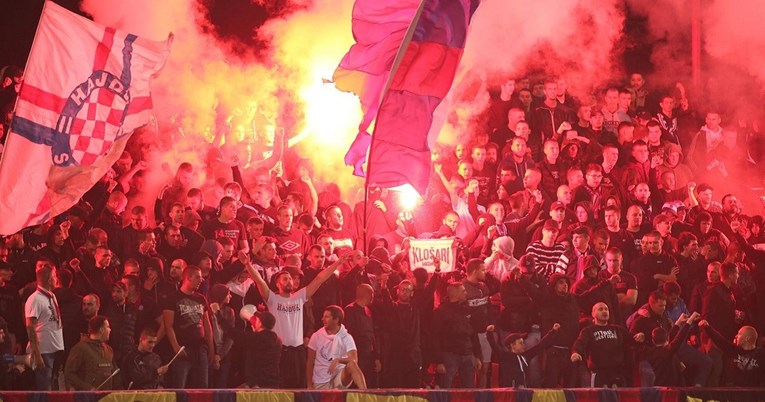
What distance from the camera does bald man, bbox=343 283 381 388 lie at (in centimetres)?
941

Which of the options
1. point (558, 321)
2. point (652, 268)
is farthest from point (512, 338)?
point (652, 268)

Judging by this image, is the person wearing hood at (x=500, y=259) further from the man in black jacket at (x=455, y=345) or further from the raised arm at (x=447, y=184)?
the man in black jacket at (x=455, y=345)

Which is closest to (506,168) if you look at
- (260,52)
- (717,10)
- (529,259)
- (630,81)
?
(529,259)

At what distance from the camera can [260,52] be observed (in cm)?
1090

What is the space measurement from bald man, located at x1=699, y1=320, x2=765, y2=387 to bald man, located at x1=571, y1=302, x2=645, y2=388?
1094mm

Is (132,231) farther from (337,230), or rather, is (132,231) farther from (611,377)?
(611,377)

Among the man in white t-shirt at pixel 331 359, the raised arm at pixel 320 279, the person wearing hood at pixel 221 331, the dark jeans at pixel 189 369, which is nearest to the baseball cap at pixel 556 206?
the raised arm at pixel 320 279

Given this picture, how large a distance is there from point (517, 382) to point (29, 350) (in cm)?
416

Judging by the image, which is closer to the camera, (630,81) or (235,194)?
(235,194)

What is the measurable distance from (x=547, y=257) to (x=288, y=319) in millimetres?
2544

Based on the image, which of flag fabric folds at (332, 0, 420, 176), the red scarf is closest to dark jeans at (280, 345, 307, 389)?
the red scarf

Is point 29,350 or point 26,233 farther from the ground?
point 26,233

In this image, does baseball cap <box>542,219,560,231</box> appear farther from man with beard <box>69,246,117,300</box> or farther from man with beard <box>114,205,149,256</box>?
man with beard <box>69,246,117,300</box>

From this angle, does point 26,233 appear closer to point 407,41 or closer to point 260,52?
point 260,52
